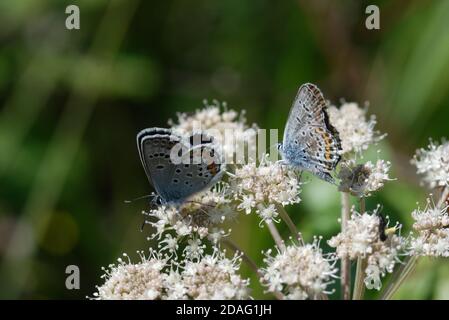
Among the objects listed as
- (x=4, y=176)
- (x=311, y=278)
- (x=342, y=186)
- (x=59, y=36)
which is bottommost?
(x=311, y=278)

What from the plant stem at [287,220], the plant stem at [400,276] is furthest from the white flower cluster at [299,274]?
the plant stem at [400,276]

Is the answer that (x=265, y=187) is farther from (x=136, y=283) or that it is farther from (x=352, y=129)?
(x=136, y=283)

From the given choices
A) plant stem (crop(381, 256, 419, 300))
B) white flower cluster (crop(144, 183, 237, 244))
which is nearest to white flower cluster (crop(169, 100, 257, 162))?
white flower cluster (crop(144, 183, 237, 244))

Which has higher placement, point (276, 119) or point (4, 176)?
point (276, 119)

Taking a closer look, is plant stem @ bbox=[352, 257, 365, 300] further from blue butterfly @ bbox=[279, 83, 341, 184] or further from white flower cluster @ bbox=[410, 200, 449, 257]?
blue butterfly @ bbox=[279, 83, 341, 184]

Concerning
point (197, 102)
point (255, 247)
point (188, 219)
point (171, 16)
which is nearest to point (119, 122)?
point (197, 102)

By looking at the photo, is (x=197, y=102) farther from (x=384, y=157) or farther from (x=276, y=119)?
(x=384, y=157)

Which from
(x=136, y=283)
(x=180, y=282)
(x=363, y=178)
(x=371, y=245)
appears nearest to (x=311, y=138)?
(x=363, y=178)
